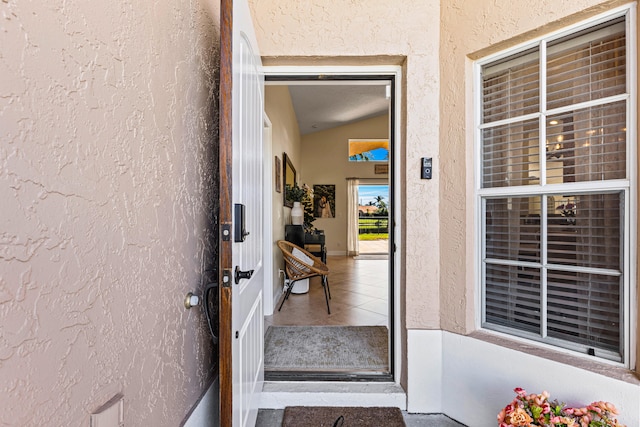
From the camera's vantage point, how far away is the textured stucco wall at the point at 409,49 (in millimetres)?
1682

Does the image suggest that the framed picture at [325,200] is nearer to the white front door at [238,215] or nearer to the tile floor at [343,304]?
the tile floor at [343,304]

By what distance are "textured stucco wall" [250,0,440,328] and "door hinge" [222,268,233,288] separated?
3.80 ft

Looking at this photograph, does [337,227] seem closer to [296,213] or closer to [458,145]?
[296,213]

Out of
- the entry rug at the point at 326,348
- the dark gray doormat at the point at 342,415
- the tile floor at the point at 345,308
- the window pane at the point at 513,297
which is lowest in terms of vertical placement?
the dark gray doormat at the point at 342,415

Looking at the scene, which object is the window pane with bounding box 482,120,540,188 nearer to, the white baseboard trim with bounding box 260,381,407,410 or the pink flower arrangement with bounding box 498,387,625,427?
the pink flower arrangement with bounding box 498,387,625,427

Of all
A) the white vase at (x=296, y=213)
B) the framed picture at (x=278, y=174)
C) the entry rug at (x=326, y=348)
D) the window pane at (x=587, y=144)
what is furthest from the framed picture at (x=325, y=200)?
the window pane at (x=587, y=144)

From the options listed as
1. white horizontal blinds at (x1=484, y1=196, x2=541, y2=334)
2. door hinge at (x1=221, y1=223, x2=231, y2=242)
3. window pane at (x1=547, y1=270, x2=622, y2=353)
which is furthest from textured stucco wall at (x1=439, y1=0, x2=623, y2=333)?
door hinge at (x1=221, y1=223, x2=231, y2=242)

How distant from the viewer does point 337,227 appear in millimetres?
7863

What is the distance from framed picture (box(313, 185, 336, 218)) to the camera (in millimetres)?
7805

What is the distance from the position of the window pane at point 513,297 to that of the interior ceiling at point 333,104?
315 centimetres

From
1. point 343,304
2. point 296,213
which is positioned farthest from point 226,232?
point 296,213

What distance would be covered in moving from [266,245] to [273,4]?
222 centimetres

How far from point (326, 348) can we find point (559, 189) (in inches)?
75.7

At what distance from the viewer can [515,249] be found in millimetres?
1523
